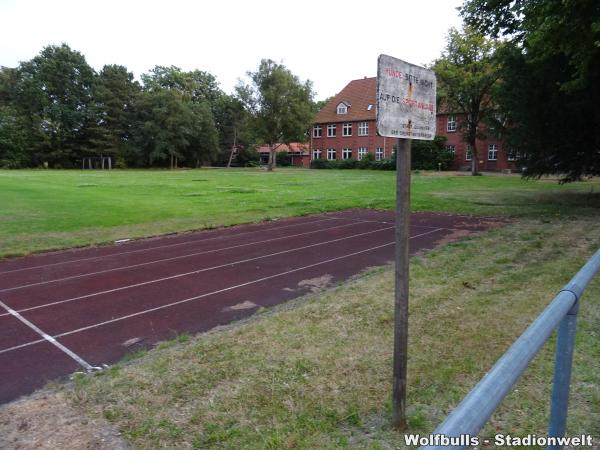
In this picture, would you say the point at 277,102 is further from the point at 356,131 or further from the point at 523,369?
the point at 523,369

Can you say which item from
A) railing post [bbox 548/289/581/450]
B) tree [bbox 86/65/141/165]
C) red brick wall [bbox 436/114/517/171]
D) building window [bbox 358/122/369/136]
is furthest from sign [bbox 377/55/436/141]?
tree [bbox 86/65/141/165]

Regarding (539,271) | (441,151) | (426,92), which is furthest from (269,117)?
(426,92)

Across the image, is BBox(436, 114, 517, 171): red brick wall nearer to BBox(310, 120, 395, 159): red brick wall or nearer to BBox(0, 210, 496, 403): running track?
BBox(310, 120, 395, 159): red brick wall

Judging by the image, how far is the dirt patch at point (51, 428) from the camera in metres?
3.11

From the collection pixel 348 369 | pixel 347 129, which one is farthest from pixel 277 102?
pixel 348 369

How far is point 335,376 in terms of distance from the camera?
3.94 meters

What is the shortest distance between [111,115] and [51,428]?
243 feet

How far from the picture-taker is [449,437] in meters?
1.16

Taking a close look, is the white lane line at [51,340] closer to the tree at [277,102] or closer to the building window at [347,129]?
the tree at [277,102]

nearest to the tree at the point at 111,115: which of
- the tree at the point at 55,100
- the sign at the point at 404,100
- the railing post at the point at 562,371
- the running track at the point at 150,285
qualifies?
the tree at the point at 55,100

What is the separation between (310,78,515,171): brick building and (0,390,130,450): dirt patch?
52012mm

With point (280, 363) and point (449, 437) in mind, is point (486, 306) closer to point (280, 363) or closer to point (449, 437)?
point (280, 363)

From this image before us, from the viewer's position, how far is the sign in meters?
2.64

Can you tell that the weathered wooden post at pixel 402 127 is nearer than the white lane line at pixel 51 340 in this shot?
Yes
